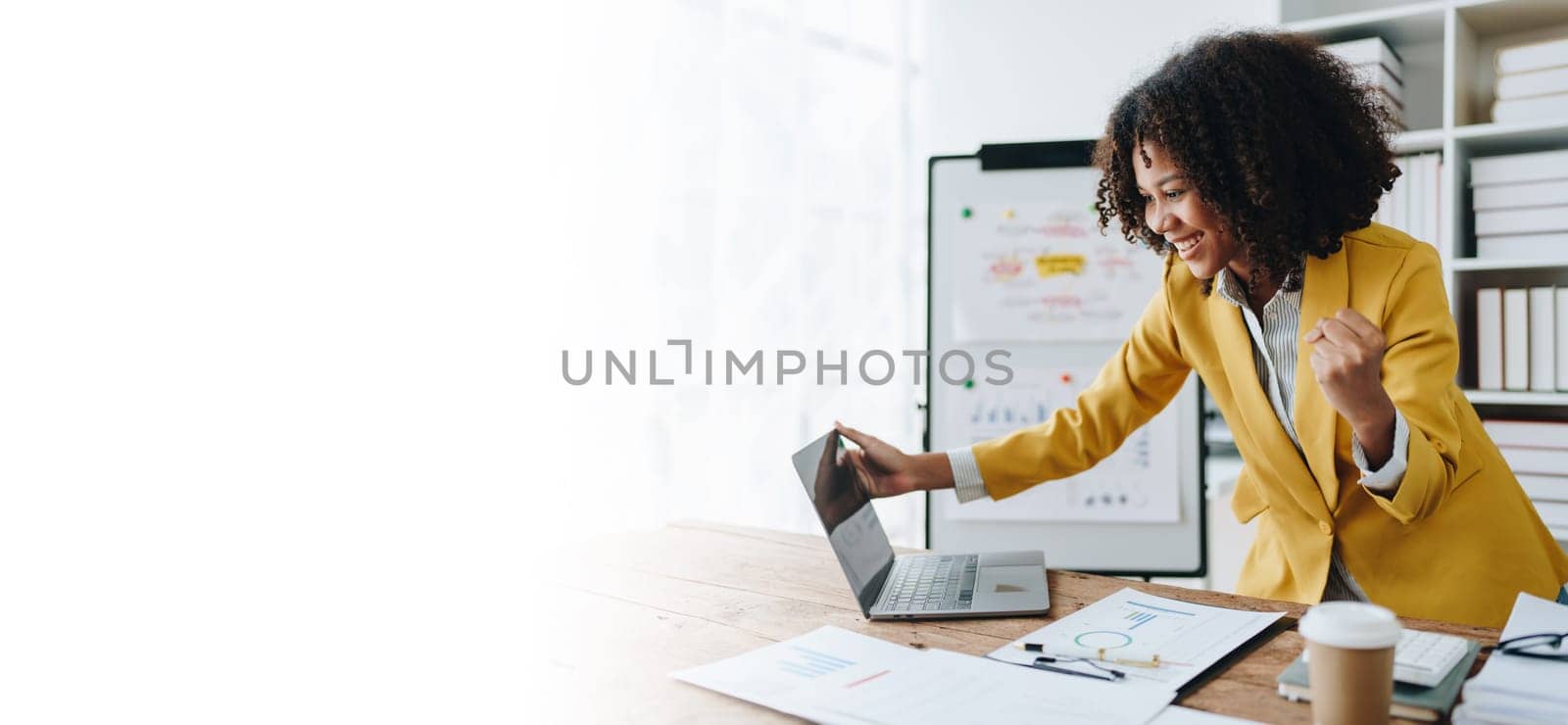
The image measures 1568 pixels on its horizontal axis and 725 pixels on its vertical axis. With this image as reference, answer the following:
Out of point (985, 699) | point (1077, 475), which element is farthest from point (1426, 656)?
point (1077, 475)

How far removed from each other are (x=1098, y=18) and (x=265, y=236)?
8.50 feet

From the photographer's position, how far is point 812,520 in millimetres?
2932

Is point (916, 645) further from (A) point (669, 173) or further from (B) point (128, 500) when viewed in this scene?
(A) point (669, 173)

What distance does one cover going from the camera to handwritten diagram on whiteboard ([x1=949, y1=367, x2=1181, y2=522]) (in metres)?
2.37

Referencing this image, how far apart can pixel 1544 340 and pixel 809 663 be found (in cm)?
217

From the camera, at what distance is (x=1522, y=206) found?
2.38 metres

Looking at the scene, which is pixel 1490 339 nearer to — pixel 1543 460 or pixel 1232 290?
pixel 1543 460

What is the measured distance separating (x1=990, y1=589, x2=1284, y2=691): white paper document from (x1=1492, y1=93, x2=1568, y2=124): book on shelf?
72.3 inches

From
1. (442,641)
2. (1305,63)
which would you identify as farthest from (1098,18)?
(442,641)

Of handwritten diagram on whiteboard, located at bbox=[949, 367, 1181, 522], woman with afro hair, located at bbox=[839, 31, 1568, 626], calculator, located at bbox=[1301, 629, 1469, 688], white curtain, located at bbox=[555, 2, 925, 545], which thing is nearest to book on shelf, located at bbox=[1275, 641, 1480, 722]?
calculator, located at bbox=[1301, 629, 1469, 688]

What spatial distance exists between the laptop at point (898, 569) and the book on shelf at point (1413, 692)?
32 centimetres

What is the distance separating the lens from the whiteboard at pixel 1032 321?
240 centimetres

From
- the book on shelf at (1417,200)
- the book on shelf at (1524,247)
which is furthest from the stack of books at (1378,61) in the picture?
the book on shelf at (1524,247)

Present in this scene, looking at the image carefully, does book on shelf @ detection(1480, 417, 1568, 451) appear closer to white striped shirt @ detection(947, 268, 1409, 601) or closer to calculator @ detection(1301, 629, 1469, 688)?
white striped shirt @ detection(947, 268, 1409, 601)
